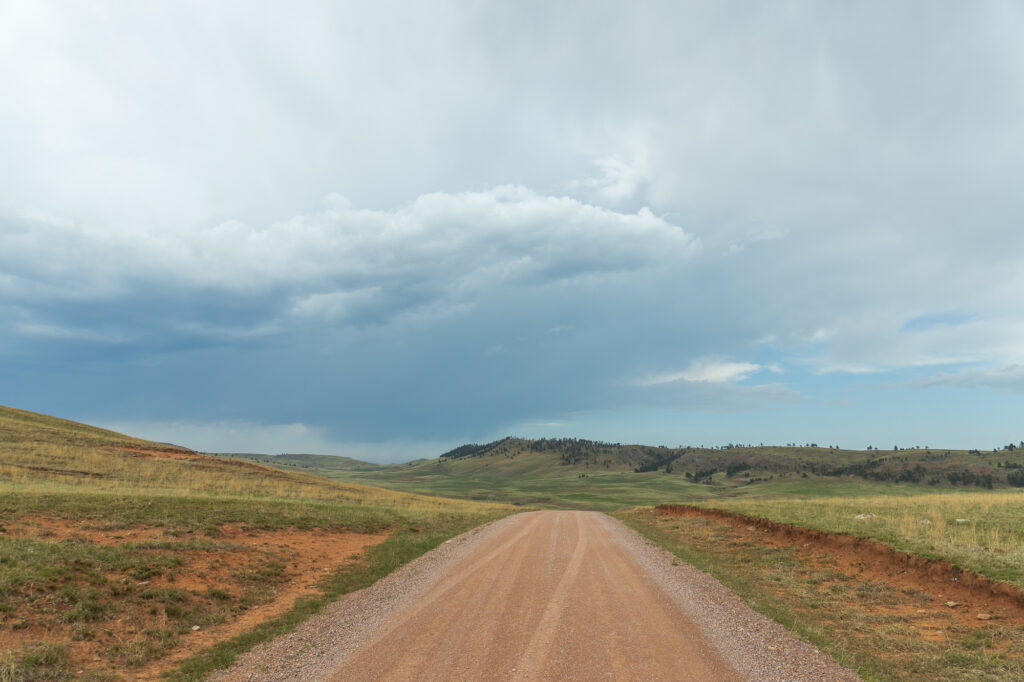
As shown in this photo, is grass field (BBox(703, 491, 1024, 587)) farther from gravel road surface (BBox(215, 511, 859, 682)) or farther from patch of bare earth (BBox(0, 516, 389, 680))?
patch of bare earth (BBox(0, 516, 389, 680))

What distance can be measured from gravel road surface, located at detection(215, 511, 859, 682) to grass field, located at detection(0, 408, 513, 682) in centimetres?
187

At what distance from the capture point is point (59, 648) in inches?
401

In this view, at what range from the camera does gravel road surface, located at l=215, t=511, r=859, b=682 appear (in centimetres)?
924

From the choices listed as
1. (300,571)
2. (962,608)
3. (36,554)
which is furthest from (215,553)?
(962,608)

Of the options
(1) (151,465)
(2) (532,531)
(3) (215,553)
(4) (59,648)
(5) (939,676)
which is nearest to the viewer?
(5) (939,676)

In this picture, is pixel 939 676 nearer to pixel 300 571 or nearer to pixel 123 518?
pixel 300 571

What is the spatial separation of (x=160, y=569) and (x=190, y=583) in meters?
1.19

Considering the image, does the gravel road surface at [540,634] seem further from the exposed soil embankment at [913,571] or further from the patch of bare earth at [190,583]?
the exposed soil embankment at [913,571]

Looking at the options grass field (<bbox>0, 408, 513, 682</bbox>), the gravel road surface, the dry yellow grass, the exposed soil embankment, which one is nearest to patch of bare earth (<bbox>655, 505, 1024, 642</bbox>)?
the exposed soil embankment

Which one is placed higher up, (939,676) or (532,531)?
(939,676)

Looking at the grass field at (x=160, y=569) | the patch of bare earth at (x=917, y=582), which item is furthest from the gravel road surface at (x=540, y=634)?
the patch of bare earth at (x=917, y=582)

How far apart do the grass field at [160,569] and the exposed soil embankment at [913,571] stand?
59.1 ft

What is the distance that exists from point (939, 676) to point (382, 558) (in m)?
19.2

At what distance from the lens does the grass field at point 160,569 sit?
35.2 feet
